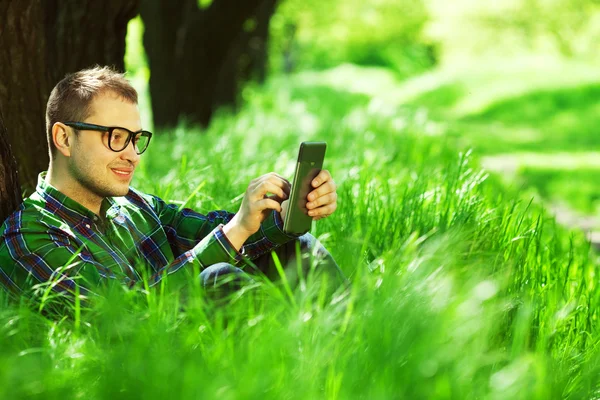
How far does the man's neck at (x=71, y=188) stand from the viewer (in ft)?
9.90

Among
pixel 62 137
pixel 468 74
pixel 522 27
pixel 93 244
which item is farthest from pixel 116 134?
pixel 522 27

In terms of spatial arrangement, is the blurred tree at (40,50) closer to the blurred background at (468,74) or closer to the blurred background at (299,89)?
the blurred background at (299,89)

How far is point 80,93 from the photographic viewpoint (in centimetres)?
302

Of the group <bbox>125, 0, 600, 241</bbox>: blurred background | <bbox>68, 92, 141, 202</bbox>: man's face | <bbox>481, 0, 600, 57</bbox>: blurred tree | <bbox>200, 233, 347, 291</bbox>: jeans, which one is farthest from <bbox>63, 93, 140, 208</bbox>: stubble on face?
<bbox>481, 0, 600, 57</bbox>: blurred tree

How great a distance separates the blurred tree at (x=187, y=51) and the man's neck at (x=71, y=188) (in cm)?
612

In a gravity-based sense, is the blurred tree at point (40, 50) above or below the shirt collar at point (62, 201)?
above

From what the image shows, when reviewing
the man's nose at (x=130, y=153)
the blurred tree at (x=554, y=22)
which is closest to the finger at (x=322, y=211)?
the man's nose at (x=130, y=153)

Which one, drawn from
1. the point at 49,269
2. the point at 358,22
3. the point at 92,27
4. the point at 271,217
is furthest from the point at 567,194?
the point at 358,22

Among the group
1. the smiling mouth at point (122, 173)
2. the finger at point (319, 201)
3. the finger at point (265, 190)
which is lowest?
the finger at point (319, 201)

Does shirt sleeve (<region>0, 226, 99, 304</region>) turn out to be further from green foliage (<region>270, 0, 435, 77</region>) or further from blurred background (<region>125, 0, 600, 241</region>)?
green foliage (<region>270, 0, 435, 77</region>)

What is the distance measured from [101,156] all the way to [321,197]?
77 centimetres

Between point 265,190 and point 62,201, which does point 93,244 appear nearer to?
point 62,201

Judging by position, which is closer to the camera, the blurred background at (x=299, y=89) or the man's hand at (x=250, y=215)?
the man's hand at (x=250, y=215)

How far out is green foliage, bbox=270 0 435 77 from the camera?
1572 inches
